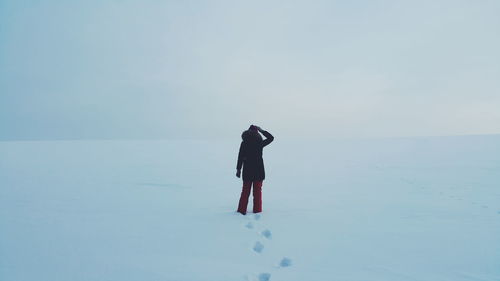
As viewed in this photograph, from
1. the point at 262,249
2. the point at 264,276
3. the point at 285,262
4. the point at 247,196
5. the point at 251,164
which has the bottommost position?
the point at 264,276

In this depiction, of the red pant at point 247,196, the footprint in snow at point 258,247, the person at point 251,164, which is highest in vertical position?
the person at point 251,164

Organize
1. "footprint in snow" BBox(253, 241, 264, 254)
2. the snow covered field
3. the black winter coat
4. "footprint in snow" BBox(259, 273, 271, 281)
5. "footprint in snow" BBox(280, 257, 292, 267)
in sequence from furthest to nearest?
1. the black winter coat
2. "footprint in snow" BBox(253, 241, 264, 254)
3. "footprint in snow" BBox(280, 257, 292, 267)
4. the snow covered field
5. "footprint in snow" BBox(259, 273, 271, 281)

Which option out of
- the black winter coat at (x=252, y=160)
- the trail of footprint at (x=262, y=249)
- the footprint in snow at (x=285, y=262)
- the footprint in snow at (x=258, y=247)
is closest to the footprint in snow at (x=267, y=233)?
the trail of footprint at (x=262, y=249)

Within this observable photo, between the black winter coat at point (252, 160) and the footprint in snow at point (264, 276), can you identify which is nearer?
the footprint in snow at point (264, 276)

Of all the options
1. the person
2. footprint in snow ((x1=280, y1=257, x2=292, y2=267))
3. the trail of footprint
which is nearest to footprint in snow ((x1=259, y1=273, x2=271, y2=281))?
the trail of footprint

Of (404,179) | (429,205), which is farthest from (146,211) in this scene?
(404,179)

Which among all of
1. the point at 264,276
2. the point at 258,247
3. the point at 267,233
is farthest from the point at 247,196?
the point at 264,276

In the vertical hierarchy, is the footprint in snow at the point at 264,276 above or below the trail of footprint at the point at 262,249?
below

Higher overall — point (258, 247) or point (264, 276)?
point (258, 247)

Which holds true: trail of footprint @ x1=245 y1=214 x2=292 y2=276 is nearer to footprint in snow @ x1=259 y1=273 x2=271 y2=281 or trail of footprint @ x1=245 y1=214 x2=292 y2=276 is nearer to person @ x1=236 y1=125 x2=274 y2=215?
footprint in snow @ x1=259 y1=273 x2=271 y2=281

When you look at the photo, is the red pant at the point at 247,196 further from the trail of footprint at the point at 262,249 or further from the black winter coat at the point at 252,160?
the trail of footprint at the point at 262,249

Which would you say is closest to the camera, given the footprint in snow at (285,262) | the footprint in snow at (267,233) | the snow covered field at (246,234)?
the snow covered field at (246,234)

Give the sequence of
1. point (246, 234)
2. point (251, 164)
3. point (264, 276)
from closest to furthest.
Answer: point (264, 276) < point (246, 234) < point (251, 164)

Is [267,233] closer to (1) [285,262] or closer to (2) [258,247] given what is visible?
(2) [258,247]
